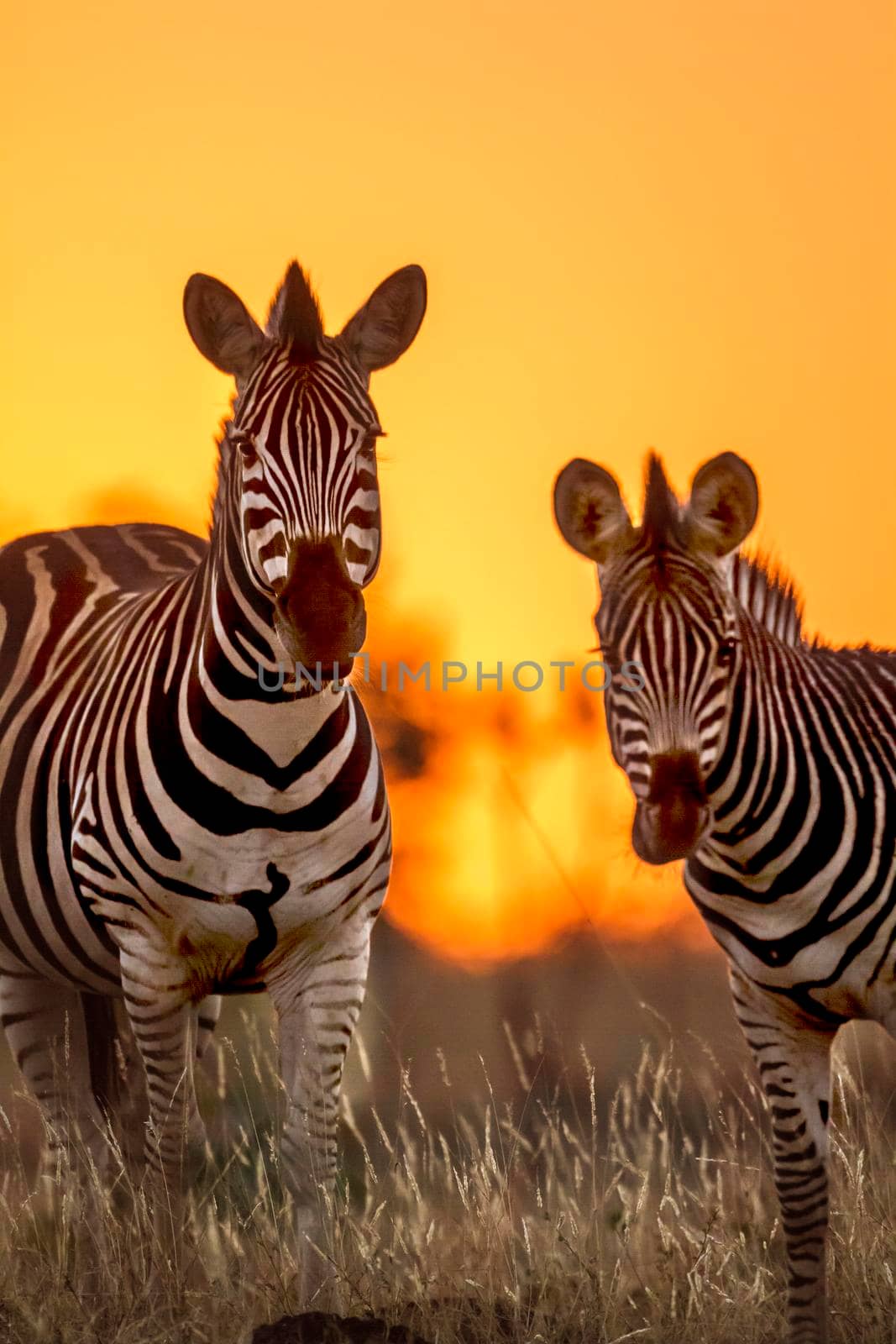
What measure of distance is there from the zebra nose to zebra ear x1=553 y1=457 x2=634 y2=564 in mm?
790

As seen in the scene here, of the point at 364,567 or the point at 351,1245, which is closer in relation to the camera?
the point at 364,567

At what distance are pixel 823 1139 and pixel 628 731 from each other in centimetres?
164

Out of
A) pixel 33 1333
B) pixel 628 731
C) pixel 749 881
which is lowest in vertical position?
pixel 33 1333

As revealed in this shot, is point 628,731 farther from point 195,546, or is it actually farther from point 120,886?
point 195,546

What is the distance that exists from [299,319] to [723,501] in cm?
152

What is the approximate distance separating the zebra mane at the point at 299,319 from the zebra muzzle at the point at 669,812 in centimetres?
180

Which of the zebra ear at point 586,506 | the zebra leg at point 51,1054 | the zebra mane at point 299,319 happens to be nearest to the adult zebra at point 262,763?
the zebra mane at point 299,319

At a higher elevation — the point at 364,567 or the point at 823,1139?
the point at 364,567

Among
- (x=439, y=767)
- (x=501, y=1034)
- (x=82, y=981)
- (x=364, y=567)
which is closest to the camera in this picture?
(x=364, y=567)

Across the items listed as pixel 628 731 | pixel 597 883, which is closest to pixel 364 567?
pixel 628 731

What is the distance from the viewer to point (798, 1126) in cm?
498

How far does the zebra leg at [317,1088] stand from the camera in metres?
5.06

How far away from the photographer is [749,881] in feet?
15.9

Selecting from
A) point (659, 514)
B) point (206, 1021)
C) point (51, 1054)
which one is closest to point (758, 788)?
point (659, 514)
